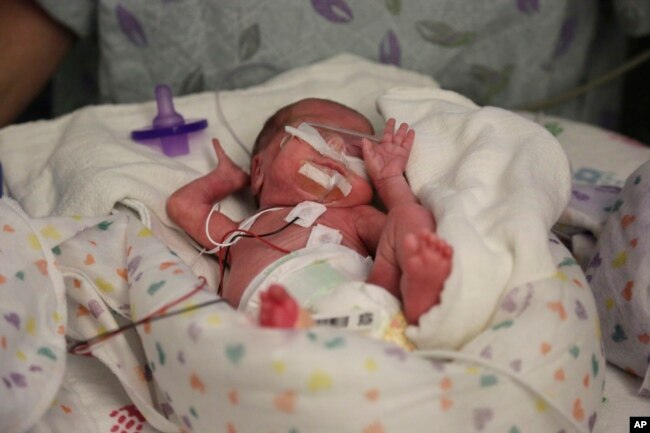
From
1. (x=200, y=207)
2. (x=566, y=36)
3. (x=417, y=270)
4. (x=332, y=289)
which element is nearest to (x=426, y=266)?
(x=417, y=270)

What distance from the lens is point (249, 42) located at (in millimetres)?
1860

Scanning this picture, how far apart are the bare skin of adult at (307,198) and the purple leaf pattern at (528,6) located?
0.69 m

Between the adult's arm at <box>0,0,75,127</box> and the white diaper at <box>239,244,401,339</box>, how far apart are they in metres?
0.92

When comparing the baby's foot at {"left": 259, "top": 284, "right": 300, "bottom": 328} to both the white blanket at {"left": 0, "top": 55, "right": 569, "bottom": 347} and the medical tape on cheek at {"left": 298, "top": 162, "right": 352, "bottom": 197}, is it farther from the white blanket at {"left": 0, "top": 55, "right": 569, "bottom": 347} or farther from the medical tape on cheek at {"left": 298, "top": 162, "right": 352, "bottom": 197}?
the medical tape on cheek at {"left": 298, "top": 162, "right": 352, "bottom": 197}

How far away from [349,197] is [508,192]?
1.01 feet

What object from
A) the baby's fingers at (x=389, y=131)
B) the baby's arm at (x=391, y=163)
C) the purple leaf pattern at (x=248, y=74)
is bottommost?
the purple leaf pattern at (x=248, y=74)

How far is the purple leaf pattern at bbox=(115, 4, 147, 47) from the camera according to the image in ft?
5.77

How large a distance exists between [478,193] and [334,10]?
2.76 feet

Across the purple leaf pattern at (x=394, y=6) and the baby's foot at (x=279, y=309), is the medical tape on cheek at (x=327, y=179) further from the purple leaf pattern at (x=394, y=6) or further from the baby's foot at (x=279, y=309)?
the purple leaf pattern at (x=394, y=6)

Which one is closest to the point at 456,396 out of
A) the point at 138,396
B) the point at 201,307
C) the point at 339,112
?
the point at 201,307

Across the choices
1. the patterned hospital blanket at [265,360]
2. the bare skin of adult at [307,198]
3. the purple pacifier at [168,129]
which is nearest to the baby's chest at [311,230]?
the bare skin of adult at [307,198]

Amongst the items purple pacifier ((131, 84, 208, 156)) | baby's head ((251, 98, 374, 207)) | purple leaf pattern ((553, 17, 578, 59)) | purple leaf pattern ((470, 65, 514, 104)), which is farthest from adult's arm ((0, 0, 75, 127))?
purple leaf pattern ((553, 17, 578, 59))

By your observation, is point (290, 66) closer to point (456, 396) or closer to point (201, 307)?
point (201, 307)

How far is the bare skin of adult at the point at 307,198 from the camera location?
119 centimetres
